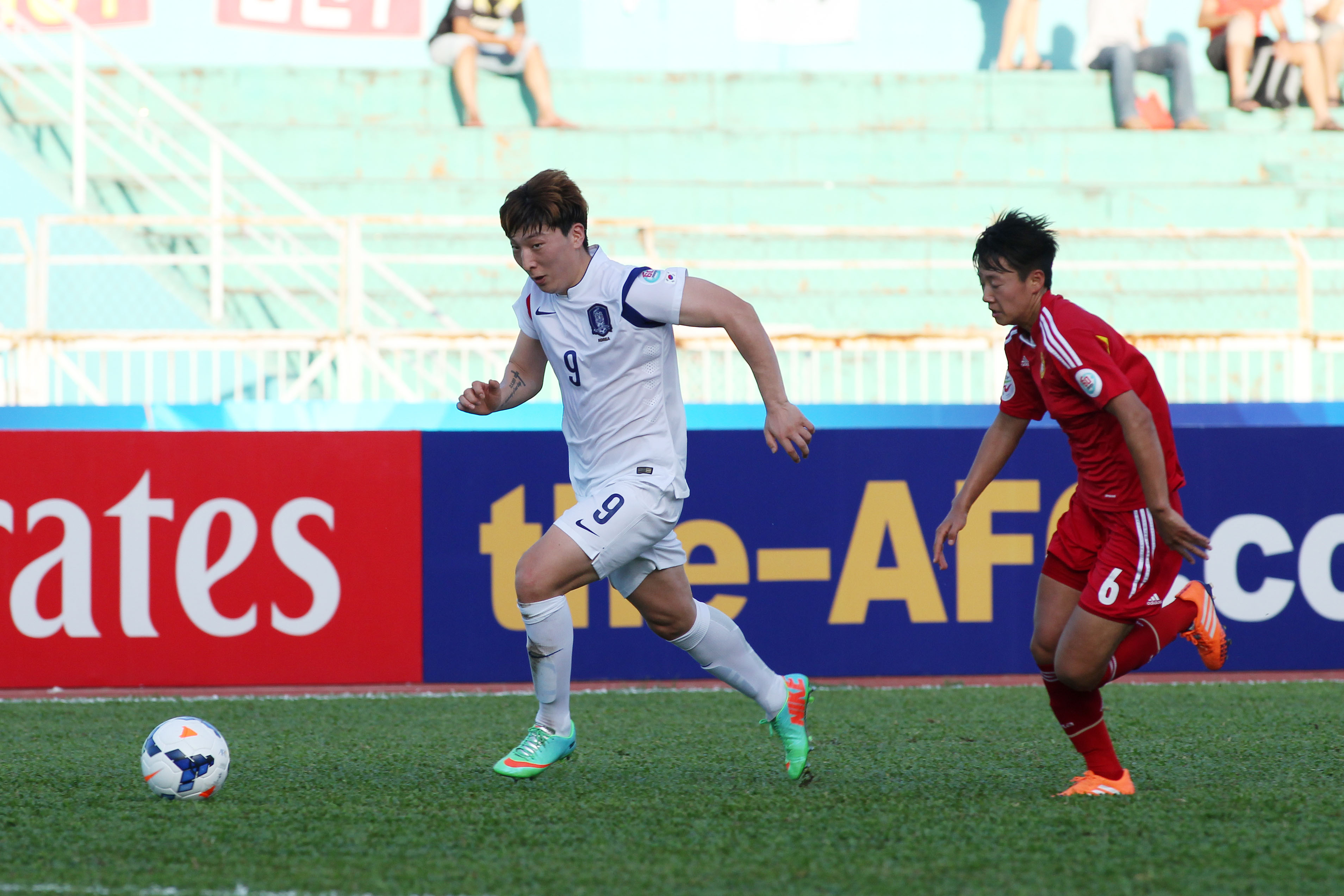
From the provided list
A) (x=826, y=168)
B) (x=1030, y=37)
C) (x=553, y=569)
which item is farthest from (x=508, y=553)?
(x=1030, y=37)

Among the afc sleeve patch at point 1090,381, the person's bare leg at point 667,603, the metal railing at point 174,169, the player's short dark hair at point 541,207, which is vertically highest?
the metal railing at point 174,169

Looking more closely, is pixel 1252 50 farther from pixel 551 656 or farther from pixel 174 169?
pixel 551 656

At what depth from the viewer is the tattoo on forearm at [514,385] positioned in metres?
4.55

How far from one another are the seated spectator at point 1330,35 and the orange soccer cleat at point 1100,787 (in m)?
14.1

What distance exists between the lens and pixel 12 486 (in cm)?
696

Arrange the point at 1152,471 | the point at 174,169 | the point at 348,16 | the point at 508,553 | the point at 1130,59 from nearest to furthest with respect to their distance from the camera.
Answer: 1. the point at 1152,471
2. the point at 508,553
3. the point at 174,169
4. the point at 1130,59
5. the point at 348,16

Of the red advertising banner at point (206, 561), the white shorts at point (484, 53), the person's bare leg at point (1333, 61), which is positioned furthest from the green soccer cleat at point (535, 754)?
the person's bare leg at point (1333, 61)

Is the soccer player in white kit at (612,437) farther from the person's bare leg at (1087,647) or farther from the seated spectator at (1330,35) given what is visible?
the seated spectator at (1330,35)

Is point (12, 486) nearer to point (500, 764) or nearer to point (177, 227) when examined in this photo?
point (500, 764)

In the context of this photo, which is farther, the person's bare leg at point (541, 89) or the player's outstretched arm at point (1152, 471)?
the person's bare leg at point (541, 89)

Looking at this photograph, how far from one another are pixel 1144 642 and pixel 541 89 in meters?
11.8

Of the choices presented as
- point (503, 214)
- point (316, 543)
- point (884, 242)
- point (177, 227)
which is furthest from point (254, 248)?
point (503, 214)

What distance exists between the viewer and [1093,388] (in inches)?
154

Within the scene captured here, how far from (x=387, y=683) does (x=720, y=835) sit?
12.6ft
